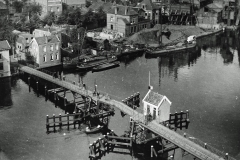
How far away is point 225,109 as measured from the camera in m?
70.1

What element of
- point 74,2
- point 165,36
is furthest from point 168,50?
point 74,2

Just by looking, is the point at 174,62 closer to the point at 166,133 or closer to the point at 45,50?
the point at 45,50

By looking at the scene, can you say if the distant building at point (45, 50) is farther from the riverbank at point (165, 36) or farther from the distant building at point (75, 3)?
the distant building at point (75, 3)

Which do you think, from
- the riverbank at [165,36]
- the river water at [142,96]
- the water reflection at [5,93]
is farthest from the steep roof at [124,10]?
the water reflection at [5,93]

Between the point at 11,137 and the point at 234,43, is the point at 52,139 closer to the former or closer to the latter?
the point at 11,137

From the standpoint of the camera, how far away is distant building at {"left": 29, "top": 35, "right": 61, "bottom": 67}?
302 ft

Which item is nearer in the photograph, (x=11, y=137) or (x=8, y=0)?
(x=11, y=137)

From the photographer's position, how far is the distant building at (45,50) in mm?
92125

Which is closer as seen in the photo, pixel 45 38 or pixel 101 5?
pixel 45 38

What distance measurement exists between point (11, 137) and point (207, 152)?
29.4 m

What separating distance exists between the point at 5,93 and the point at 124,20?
5300 centimetres

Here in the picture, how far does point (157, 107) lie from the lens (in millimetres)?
58531

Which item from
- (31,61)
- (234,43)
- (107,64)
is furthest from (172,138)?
(234,43)

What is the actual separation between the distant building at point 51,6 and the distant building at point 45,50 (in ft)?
124
